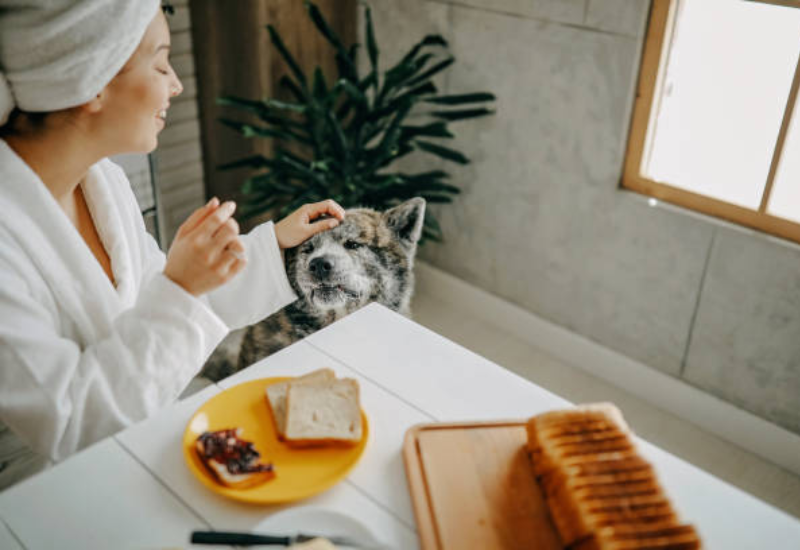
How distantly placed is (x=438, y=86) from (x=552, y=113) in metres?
0.54

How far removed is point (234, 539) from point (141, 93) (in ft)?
2.42

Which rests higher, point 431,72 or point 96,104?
point 96,104

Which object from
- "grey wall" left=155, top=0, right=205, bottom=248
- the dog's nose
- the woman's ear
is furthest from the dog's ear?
"grey wall" left=155, top=0, right=205, bottom=248

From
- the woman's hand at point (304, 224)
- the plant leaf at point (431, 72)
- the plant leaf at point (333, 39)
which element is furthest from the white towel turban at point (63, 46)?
the plant leaf at point (431, 72)

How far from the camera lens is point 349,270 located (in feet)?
5.92

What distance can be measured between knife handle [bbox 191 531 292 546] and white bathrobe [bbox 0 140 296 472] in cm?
29

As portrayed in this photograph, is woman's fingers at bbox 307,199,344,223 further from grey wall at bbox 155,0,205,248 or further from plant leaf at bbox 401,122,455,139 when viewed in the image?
grey wall at bbox 155,0,205,248

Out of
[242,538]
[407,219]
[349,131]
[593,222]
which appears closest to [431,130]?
[349,131]

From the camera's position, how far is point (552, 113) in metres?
2.59

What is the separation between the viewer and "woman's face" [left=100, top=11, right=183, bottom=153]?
1.13 m

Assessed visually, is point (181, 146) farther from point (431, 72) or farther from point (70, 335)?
point (70, 335)

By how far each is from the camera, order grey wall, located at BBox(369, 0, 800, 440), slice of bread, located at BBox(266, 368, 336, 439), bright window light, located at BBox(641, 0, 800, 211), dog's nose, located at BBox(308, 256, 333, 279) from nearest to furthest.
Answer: slice of bread, located at BBox(266, 368, 336, 439)
dog's nose, located at BBox(308, 256, 333, 279)
bright window light, located at BBox(641, 0, 800, 211)
grey wall, located at BBox(369, 0, 800, 440)

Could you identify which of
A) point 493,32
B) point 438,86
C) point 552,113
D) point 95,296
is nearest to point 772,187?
point 552,113

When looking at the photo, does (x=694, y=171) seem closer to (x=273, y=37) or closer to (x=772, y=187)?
(x=772, y=187)
